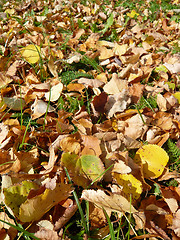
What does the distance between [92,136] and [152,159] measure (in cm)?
31

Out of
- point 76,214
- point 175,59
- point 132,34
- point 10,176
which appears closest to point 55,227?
point 76,214

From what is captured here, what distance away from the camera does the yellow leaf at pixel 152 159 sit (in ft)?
3.21

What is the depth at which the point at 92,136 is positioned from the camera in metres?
1.01

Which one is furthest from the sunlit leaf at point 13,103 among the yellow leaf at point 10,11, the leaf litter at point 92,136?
the yellow leaf at point 10,11

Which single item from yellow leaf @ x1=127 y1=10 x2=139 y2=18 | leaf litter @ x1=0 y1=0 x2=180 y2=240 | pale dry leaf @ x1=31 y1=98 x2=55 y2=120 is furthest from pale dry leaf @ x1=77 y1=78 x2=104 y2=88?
yellow leaf @ x1=127 y1=10 x2=139 y2=18

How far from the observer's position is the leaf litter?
80 cm

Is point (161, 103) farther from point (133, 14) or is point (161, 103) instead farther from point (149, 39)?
point (133, 14)

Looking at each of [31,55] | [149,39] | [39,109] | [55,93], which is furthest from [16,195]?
[149,39]

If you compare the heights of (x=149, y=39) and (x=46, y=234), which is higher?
(x=149, y=39)

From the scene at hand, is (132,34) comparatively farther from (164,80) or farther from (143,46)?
(164,80)

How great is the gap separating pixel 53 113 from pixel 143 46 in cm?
111

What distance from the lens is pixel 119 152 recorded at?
100cm

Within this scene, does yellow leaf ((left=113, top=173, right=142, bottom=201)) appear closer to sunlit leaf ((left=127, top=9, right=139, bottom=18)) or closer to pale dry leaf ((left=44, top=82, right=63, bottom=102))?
pale dry leaf ((left=44, top=82, right=63, bottom=102))

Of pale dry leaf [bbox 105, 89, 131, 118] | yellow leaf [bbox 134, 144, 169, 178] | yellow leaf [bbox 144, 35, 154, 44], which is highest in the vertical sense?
yellow leaf [bbox 144, 35, 154, 44]
